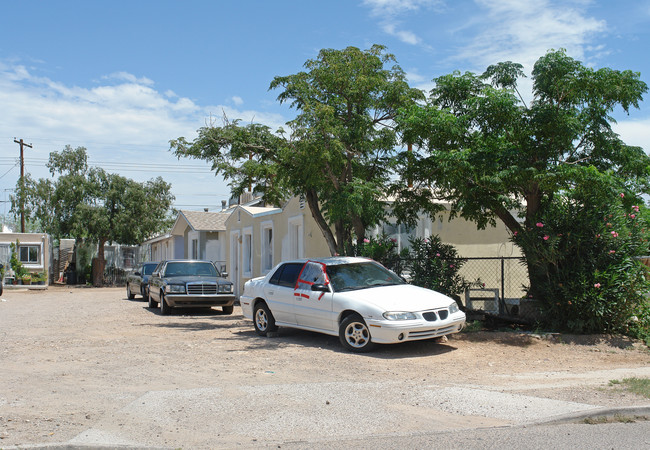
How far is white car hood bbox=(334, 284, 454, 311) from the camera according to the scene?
30.9 feet

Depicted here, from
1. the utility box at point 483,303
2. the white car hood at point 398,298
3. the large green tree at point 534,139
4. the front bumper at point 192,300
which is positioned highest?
the large green tree at point 534,139

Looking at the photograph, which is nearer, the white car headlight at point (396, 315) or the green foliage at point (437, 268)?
the white car headlight at point (396, 315)

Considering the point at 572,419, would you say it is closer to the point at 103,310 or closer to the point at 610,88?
the point at 610,88

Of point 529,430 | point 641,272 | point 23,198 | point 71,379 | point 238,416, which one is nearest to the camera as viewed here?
point 529,430

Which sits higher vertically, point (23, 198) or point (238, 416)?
point (23, 198)

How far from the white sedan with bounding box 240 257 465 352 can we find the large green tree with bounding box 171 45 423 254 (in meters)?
1.68

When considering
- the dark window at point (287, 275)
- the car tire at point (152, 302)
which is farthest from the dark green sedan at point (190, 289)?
the dark window at point (287, 275)

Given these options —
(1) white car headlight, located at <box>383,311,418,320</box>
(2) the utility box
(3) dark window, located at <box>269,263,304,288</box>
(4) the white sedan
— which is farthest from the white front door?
(1) white car headlight, located at <box>383,311,418,320</box>

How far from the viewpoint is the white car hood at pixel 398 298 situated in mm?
9422

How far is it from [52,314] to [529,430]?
15.2m

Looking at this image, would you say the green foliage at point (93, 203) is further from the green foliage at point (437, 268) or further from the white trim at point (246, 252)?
the green foliage at point (437, 268)

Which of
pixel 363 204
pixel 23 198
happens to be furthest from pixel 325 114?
pixel 23 198

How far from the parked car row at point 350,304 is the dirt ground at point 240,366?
35cm

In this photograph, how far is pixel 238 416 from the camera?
5.97m
